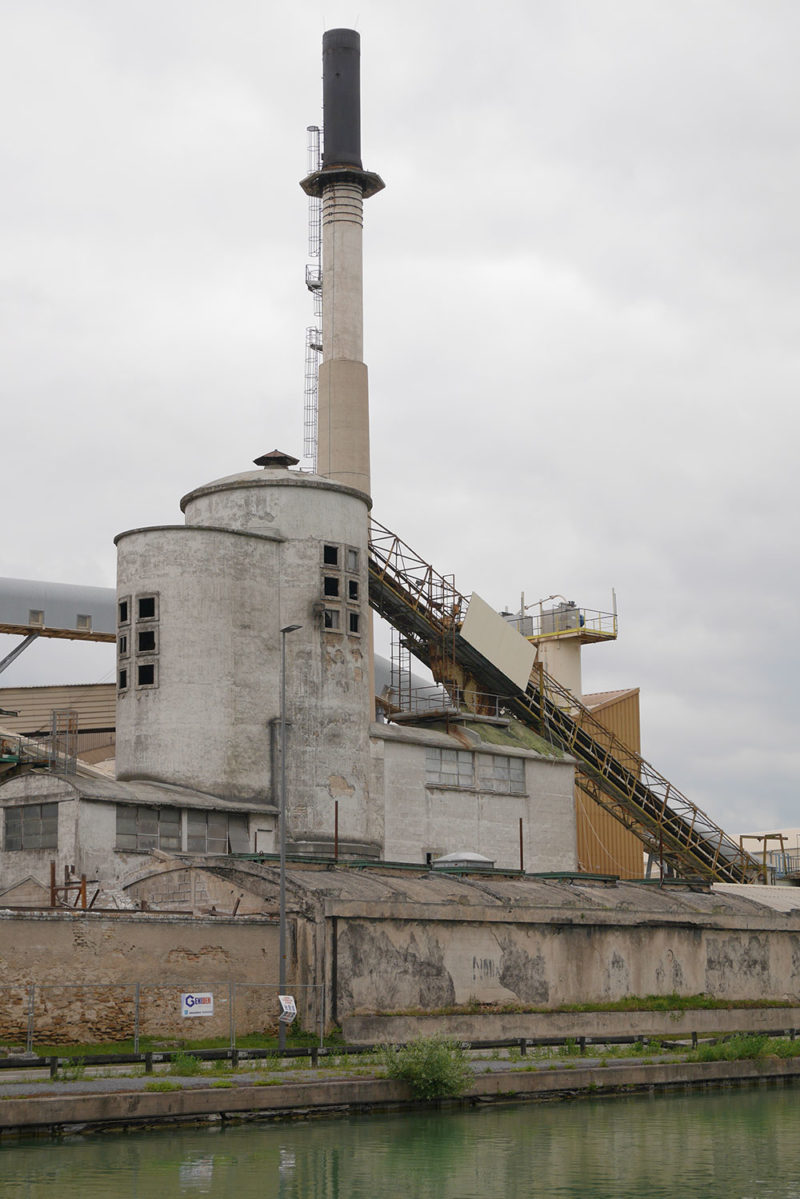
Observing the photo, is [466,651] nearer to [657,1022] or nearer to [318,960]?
[657,1022]

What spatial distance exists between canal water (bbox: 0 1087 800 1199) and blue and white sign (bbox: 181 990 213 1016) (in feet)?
20.9

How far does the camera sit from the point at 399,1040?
37.2 meters

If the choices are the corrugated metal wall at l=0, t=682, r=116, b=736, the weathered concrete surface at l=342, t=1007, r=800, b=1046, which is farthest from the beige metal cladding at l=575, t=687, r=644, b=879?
the corrugated metal wall at l=0, t=682, r=116, b=736

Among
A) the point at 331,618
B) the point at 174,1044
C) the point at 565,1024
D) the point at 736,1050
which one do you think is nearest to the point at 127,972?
the point at 174,1044

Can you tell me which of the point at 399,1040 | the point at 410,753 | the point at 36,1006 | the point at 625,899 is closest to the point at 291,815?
the point at 410,753

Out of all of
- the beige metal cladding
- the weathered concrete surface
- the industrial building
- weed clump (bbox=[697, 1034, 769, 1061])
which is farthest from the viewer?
the beige metal cladding

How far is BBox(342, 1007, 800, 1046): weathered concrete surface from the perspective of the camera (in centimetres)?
3691

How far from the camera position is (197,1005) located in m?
32.6

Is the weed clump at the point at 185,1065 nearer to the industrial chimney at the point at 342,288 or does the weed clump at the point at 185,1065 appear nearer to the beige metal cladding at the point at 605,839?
the industrial chimney at the point at 342,288

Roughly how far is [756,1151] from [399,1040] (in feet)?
44.7

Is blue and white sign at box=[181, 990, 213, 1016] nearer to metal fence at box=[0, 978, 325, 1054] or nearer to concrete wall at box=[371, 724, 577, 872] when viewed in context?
metal fence at box=[0, 978, 325, 1054]

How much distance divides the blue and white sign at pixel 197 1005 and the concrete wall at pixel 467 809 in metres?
20.6

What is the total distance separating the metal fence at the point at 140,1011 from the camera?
3250 cm

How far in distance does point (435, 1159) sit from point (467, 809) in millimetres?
33159
